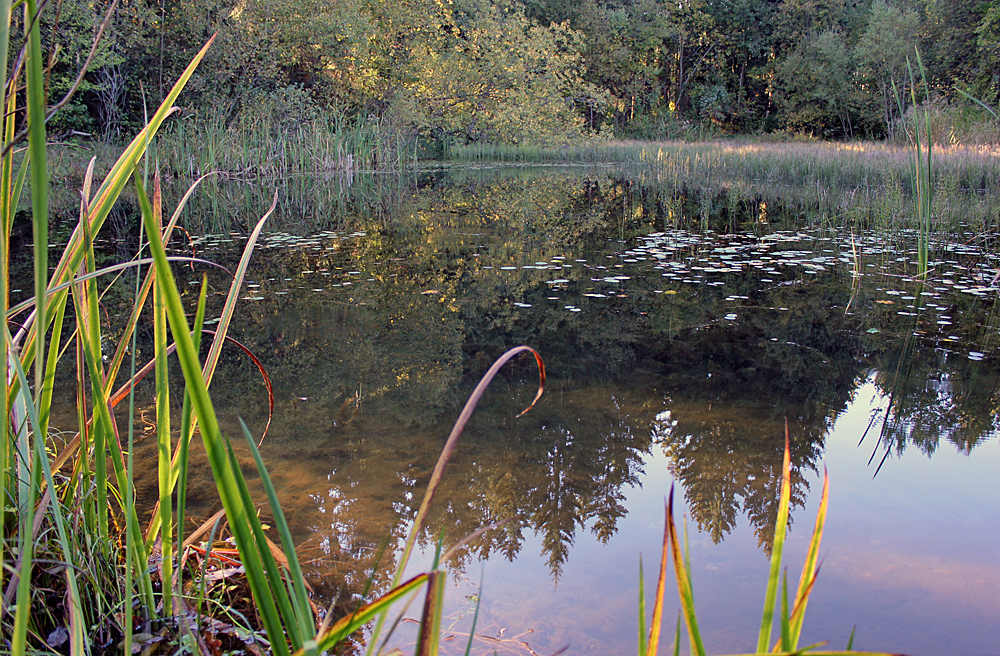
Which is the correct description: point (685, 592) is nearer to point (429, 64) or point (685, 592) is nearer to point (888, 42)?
point (429, 64)

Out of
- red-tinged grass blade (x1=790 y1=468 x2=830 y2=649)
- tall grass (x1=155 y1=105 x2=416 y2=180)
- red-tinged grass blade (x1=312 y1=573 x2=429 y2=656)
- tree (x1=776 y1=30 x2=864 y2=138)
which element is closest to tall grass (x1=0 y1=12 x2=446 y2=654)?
red-tinged grass blade (x1=312 y1=573 x2=429 y2=656)

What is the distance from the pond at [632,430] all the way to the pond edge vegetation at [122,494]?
5.1 inches

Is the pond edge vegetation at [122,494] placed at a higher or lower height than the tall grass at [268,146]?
lower

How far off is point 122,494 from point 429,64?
16777 millimetres

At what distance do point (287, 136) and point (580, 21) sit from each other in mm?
19956

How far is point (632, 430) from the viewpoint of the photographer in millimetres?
2451

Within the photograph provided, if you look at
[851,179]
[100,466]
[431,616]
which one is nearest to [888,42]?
[851,179]

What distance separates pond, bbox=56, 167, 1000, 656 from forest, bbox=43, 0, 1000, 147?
3084 mm

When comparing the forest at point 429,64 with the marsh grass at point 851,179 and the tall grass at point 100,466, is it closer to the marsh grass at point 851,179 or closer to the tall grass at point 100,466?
the marsh grass at point 851,179

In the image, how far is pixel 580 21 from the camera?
96.9 ft

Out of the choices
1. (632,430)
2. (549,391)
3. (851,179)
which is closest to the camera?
(632,430)

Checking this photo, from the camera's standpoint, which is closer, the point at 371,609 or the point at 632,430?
the point at 371,609

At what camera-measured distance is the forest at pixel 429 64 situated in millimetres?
13469

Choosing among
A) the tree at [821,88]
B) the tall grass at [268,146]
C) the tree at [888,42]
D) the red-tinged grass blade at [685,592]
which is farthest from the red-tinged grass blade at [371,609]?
the tree at [821,88]
